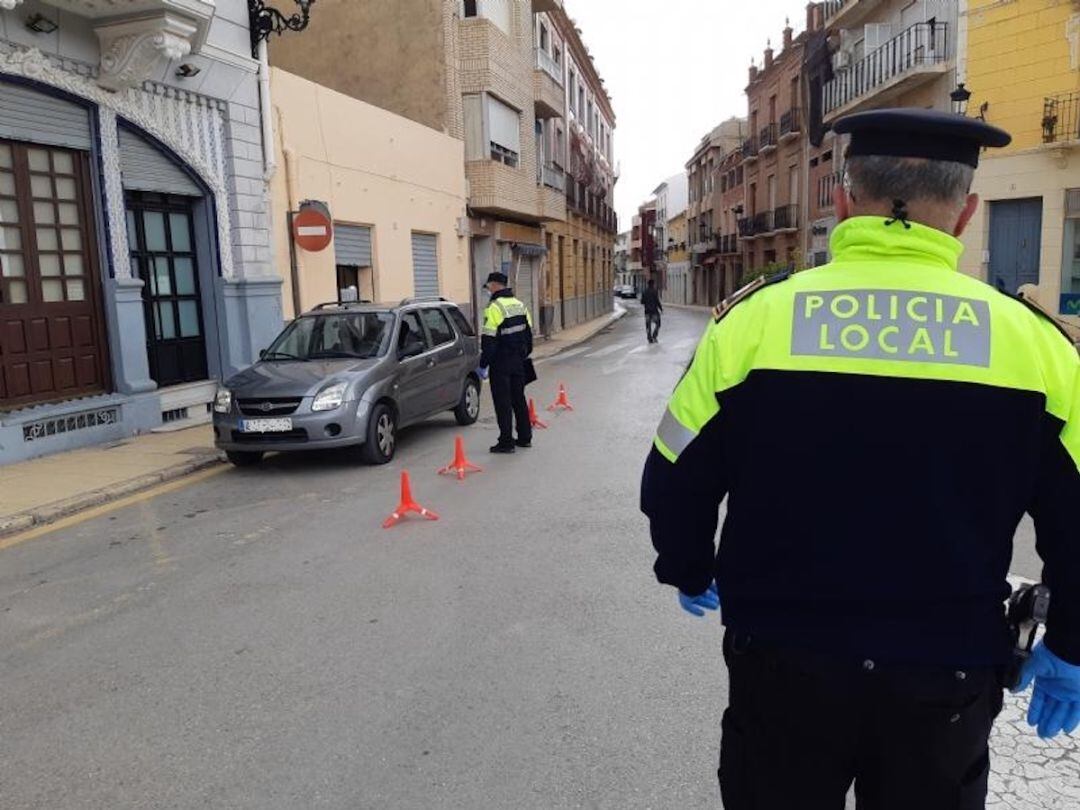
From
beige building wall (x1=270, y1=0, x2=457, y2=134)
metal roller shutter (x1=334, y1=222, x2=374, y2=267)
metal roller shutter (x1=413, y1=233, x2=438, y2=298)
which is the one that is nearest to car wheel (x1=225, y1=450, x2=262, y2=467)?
metal roller shutter (x1=334, y1=222, x2=374, y2=267)

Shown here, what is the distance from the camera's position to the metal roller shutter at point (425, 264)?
19297mm

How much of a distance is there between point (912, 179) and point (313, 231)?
41.1 ft

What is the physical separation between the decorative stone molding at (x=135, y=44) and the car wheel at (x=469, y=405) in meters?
5.34

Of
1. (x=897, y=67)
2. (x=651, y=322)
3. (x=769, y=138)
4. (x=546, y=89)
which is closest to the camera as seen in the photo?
(x=897, y=67)

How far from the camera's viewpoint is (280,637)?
446 centimetres

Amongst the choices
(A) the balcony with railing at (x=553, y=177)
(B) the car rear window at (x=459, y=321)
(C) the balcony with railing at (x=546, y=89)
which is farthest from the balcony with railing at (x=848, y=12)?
(B) the car rear window at (x=459, y=321)

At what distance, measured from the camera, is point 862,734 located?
1770mm

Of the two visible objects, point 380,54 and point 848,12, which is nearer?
point 380,54

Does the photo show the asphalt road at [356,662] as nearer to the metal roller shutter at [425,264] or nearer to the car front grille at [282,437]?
the car front grille at [282,437]

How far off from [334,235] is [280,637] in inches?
484

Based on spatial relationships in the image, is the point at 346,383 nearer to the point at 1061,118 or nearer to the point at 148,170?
the point at 148,170

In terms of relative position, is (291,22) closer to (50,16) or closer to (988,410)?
(50,16)

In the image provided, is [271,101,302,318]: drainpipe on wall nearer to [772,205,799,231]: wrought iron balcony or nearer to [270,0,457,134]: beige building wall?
[270,0,457,134]: beige building wall

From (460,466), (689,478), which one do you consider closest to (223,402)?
(460,466)
